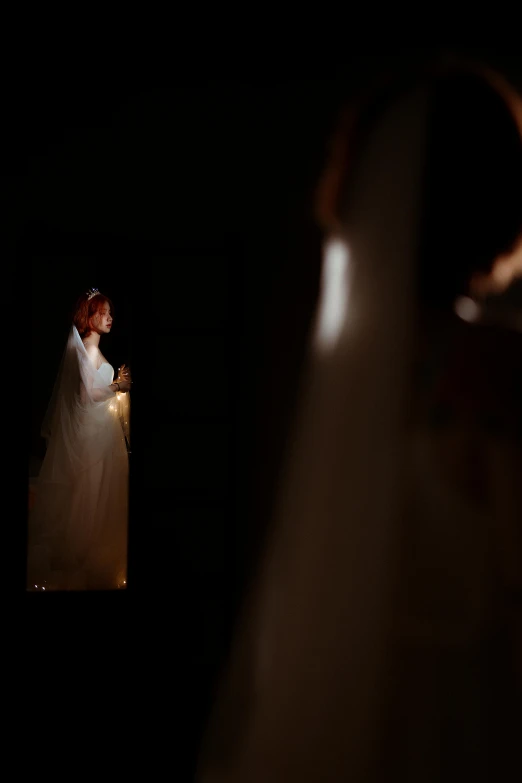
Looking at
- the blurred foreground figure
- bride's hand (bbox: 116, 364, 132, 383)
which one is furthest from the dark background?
the blurred foreground figure

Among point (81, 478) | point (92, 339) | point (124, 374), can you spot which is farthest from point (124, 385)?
point (81, 478)

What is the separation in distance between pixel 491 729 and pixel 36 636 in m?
1.67

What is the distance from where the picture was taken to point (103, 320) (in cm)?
226

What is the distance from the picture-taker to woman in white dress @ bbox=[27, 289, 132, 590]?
223 centimetres

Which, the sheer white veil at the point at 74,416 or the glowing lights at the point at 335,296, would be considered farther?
the sheer white veil at the point at 74,416

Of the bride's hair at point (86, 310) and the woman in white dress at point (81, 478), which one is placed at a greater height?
the bride's hair at point (86, 310)

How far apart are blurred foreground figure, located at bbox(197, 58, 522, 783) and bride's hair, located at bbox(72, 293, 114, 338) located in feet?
4.63

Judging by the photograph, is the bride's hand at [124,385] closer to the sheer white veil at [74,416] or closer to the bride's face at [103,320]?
the sheer white veil at [74,416]

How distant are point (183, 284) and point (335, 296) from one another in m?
1.48

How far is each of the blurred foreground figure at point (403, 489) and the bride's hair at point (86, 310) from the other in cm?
141

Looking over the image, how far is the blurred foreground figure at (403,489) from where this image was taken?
0.85 m

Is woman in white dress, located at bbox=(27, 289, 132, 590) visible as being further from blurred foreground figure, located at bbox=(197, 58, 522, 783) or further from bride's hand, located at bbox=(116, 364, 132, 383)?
blurred foreground figure, located at bbox=(197, 58, 522, 783)

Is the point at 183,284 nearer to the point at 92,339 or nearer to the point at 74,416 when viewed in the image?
the point at 92,339

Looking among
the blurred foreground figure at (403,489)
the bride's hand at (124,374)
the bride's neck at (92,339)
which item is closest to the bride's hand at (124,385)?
the bride's hand at (124,374)
